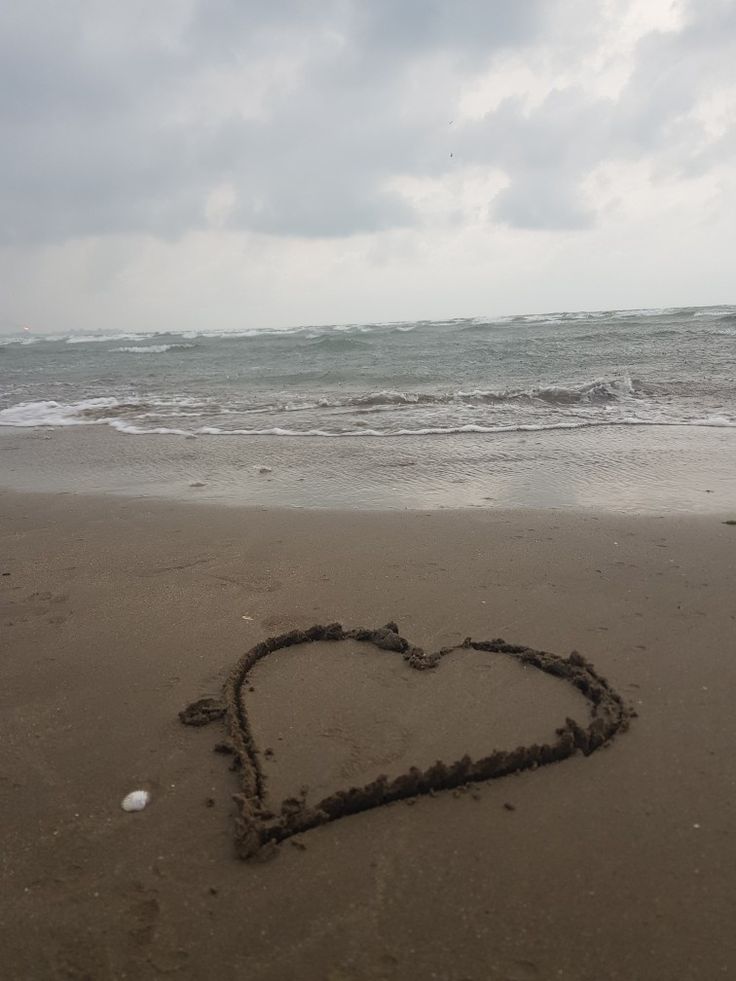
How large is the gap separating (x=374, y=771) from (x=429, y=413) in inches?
329

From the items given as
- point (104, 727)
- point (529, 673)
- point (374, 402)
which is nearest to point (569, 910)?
point (529, 673)

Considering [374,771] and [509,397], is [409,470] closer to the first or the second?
[374,771]

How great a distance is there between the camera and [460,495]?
220 inches

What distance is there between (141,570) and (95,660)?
3.76ft

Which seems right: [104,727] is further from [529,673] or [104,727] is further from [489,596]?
[489,596]

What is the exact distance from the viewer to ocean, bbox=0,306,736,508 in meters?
6.28

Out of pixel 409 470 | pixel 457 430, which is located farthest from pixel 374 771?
pixel 457 430

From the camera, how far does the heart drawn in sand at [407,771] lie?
202cm

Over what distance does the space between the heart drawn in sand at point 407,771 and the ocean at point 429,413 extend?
2500mm

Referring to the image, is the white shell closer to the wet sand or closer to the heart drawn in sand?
the wet sand

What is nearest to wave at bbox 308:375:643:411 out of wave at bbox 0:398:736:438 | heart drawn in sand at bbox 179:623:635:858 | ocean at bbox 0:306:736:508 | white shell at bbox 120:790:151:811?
ocean at bbox 0:306:736:508

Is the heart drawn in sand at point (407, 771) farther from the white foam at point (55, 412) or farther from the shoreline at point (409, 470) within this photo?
the white foam at point (55, 412)

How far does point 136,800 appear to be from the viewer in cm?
213

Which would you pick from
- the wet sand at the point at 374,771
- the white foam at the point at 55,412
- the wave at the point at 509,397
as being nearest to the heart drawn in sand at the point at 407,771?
the wet sand at the point at 374,771
